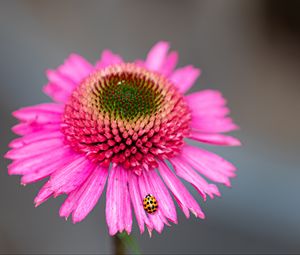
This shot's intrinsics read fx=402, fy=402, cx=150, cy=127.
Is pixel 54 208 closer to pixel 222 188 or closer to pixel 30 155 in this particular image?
pixel 222 188

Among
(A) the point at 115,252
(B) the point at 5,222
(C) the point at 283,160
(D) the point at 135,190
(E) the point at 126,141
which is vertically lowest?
(A) the point at 115,252

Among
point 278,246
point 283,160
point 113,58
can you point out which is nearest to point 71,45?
point 113,58

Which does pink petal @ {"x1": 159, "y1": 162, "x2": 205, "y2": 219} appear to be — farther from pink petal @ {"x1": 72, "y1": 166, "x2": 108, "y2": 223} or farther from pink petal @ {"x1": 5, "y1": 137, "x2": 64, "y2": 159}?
pink petal @ {"x1": 5, "y1": 137, "x2": 64, "y2": 159}

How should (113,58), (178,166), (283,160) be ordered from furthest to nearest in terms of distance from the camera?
(283,160)
(113,58)
(178,166)

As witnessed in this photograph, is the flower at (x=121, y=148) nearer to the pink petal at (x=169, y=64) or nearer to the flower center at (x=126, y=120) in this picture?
the flower center at (x=126, y=120)

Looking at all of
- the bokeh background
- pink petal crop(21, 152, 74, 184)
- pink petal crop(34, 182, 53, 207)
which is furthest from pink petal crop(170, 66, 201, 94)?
the bokeh background

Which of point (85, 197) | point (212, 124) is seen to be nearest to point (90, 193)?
point (85, 197)
